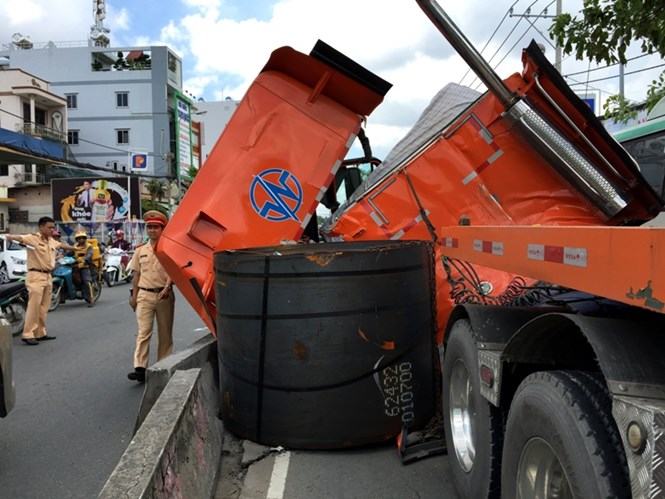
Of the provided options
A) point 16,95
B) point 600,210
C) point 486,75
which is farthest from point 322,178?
point 16,95

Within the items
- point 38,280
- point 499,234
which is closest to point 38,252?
point 38,280

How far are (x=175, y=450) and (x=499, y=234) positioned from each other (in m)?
1.87

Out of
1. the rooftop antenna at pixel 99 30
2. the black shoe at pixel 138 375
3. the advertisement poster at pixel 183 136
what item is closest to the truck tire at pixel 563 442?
the black shoe at pixel 138 375

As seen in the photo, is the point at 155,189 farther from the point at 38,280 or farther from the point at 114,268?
the point at 38,280

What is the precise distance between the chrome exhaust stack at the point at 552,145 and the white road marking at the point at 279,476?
117 inches

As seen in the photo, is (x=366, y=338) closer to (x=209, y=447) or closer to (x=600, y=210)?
(x=209, y=447)

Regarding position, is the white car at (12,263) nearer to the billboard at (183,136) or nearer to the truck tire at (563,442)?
the truck tire at (563,442)

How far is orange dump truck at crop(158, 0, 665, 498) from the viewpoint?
1.88 meters

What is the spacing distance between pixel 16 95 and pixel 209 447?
164ft

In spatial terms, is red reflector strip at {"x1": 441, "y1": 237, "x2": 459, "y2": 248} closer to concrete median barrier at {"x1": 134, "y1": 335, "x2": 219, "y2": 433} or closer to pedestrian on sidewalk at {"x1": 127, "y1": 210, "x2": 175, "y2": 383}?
concrete median barrier at {"x1": 134, "y1": 335, "x2": 219, "y2": 433}

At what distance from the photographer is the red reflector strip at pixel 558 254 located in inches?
76.3

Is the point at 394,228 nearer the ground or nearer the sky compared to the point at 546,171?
nearer the ground

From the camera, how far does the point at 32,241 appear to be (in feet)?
32.2

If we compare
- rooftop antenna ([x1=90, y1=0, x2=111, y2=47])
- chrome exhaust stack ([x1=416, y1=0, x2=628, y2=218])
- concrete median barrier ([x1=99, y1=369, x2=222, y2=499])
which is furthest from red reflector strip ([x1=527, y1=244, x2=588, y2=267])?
rooftop antenna ([x1=90, y1=0, x2=111, y2=47])
